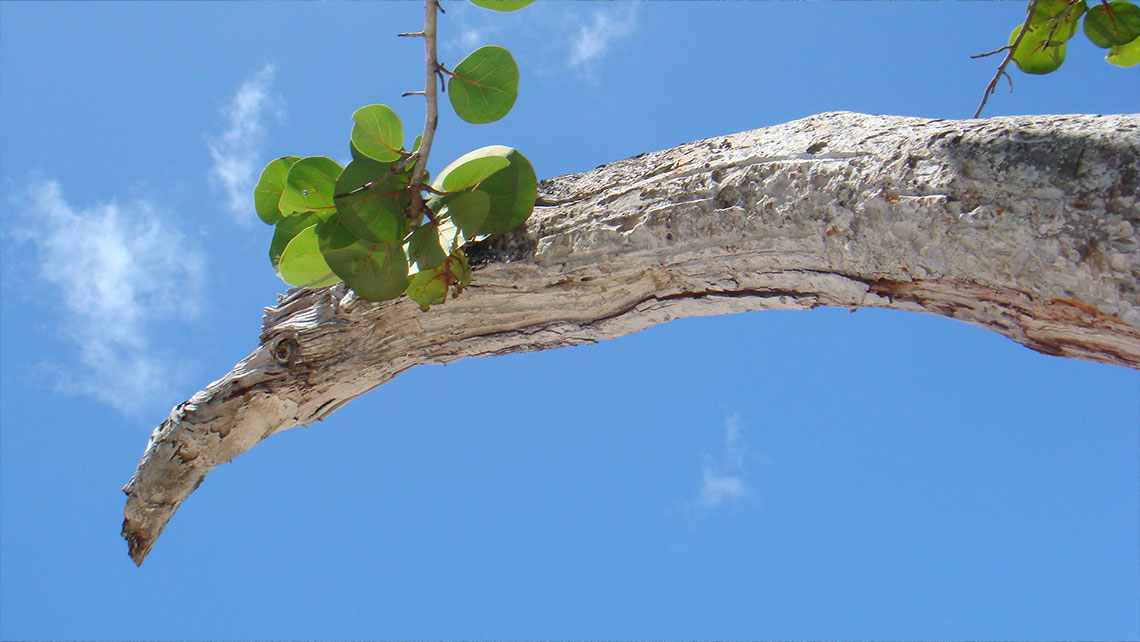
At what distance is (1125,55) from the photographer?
4.15 feet

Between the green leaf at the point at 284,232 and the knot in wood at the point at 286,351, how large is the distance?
0.12m

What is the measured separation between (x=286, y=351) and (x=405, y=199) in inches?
14.6

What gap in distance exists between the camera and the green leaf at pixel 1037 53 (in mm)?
1250

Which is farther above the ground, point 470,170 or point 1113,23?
point 1113,23

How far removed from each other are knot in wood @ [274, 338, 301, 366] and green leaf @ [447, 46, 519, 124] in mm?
452

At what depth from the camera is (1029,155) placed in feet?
2.43

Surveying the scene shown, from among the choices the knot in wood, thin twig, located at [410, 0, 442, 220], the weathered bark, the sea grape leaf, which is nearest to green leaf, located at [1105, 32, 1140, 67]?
the sea grape leaf

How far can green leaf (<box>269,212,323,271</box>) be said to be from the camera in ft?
3.70

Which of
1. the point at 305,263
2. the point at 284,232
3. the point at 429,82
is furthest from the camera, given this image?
the point at 284,232

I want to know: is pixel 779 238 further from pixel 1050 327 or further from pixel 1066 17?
pixel 1066 17

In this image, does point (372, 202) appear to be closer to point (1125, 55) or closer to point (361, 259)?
point (361, 259)

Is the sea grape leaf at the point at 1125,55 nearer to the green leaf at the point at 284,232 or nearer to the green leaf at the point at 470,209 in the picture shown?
the green leaf at the point at 470,209

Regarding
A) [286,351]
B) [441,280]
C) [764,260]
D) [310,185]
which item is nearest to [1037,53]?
[764,260]

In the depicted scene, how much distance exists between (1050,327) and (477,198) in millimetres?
633
